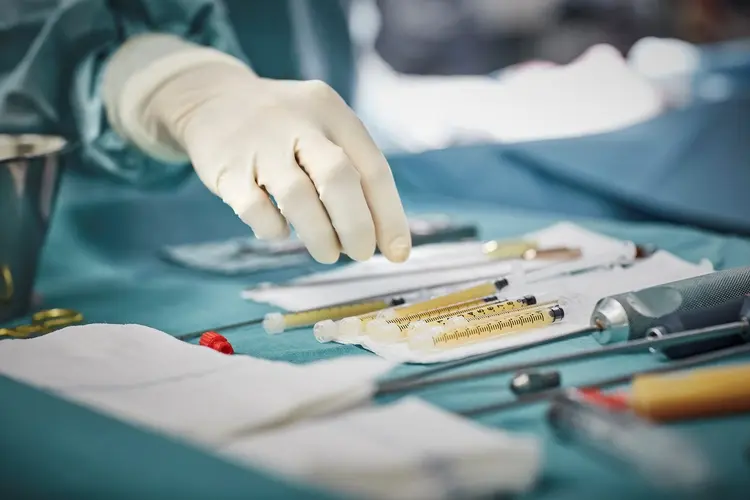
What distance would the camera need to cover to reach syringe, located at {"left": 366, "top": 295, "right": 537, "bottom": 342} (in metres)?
0.98

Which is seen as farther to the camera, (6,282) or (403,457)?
(6,282)

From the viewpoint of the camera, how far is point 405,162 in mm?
1898

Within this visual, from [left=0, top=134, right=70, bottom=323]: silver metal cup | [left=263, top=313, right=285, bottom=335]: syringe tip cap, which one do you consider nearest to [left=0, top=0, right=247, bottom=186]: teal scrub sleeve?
[left=0, top=134, right=70, bottom=323]: silver metal cup

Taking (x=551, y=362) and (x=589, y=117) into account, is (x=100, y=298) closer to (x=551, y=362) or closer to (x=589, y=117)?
(x=551, y=362)

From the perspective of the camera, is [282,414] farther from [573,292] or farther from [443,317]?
[573,292]

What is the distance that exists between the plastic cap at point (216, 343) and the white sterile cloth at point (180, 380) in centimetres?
4

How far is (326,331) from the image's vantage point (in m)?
1.01

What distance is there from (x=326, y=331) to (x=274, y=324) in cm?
8

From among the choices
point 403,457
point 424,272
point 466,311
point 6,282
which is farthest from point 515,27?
point 403,457

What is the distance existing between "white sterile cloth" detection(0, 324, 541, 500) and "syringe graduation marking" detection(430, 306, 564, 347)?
170 mm

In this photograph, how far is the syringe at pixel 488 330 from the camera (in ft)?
3.08

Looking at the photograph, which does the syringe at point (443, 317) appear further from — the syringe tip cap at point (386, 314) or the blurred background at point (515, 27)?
the blurred background at point (515, 27)

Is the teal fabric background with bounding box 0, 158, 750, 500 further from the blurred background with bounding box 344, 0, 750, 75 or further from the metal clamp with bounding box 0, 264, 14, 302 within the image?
the blurred background with bounding box 344, 0, 750, 75

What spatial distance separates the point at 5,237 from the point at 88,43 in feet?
1.39
